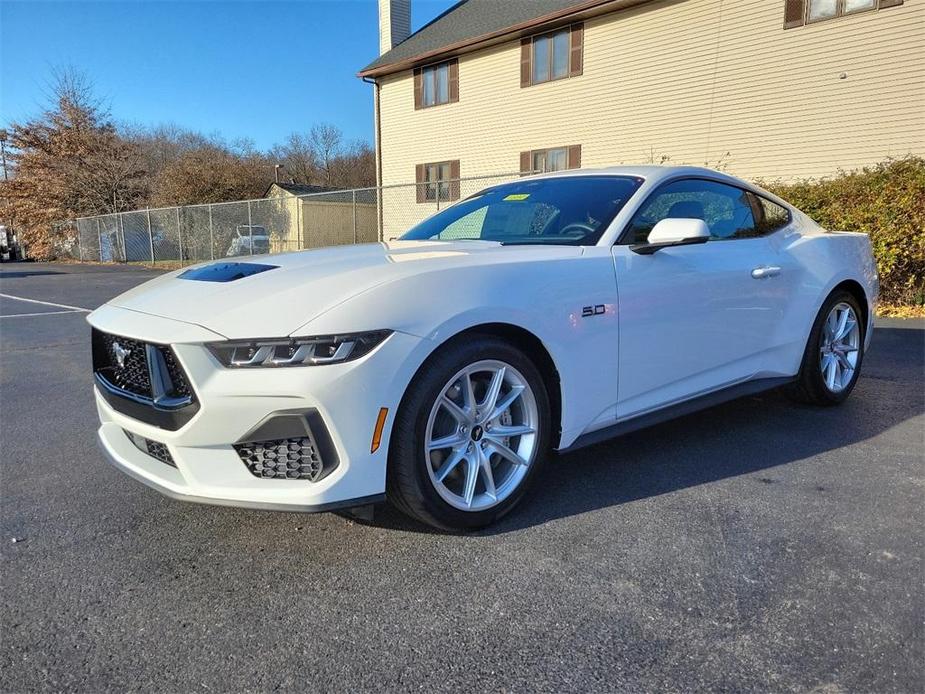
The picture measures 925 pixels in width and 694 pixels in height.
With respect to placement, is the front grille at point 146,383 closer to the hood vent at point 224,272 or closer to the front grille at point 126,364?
the front grille at point 126,364

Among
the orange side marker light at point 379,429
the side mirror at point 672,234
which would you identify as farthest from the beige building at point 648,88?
the orange side marker light at point 379,429

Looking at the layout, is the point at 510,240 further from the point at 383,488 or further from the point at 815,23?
the point at 815,23

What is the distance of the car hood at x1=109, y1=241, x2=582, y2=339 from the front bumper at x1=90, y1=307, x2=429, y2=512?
13 cm

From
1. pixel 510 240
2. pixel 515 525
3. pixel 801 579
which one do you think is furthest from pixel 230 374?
pixel 801 579

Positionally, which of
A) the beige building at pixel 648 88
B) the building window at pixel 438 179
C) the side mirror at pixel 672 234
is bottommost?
the side mirror at pixel 672 234

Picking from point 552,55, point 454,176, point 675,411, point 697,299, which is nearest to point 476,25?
point 552,55

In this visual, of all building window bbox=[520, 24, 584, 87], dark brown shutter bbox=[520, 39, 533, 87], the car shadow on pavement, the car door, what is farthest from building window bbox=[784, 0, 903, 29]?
the car door

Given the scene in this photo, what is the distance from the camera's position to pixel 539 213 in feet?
11.1

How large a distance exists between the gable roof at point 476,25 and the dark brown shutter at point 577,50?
0.31m

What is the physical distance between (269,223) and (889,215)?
60.4 feet

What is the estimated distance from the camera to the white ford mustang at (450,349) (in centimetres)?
211

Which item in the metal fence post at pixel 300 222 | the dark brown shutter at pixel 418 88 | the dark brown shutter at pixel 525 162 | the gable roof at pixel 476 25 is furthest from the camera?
the metal fence post at pixel 300 222

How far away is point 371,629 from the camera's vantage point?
6.43ft

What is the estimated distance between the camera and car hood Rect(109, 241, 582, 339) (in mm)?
2123
